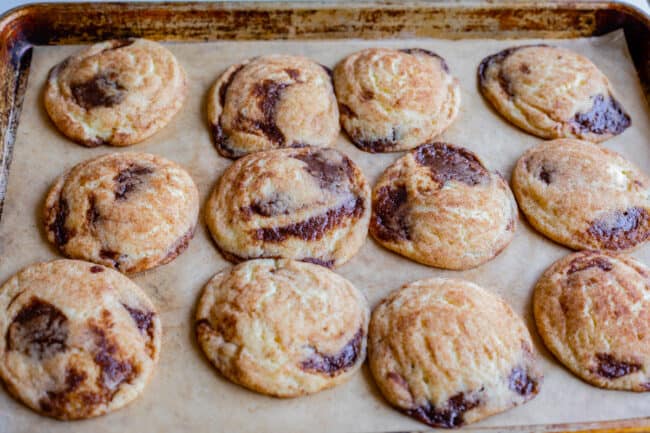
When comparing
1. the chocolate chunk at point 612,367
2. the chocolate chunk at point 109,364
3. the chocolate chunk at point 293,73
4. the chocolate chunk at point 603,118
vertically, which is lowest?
the chocolate chunk at point 109,364

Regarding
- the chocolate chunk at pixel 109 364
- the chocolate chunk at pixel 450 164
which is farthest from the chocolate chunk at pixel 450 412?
the chocolate chunk at pixel 109 364

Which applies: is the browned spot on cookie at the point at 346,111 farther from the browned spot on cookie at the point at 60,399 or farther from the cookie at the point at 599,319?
the browned spot on cookie at the point at 60,399

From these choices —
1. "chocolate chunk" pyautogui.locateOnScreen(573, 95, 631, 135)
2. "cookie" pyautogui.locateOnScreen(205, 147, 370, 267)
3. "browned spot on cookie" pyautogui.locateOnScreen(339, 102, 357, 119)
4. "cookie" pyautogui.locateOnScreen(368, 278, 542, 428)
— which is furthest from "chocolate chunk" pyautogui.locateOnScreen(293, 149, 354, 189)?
"chocolate chunk" pyautogui.locateOnScreen(573, 95, 631, 135)

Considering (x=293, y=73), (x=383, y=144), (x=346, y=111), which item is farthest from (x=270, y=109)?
(x=383, y=144)

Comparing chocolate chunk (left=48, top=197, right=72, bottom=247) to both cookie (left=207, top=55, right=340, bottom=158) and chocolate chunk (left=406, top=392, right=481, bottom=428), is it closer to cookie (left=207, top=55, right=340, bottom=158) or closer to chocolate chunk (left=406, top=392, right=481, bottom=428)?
cookie (left=207, top=55, right=340, bottom=158)

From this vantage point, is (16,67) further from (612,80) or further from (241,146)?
(612,80)

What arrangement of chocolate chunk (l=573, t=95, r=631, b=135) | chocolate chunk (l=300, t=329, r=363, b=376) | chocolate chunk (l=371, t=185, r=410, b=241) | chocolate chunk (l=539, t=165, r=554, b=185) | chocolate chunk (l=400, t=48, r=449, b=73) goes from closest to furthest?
chocolate chunk (l=300, t=329, r=363, b=376) < chocolate chunk (l=371, t=185, r=410, b=241) < chocolate chunk (l=539, t=165, r=554, b=185) < chocolate chunk (l=573, t=95, r=631, b=135) < chocolate chunk (l=400, t=48, r=449, b=73)
